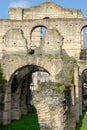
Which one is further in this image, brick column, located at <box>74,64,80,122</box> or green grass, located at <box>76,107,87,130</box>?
brick column, located at <box>74,64,80,122</box>

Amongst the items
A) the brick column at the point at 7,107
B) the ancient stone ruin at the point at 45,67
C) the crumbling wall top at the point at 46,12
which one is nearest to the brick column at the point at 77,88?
the ancient stone ruin at the point at 45,67

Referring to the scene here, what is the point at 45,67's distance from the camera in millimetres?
21922

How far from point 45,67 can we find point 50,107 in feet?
26.8

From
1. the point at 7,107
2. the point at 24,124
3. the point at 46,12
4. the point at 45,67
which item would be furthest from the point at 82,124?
the point at 46,12

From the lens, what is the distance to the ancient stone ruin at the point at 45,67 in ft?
46.4

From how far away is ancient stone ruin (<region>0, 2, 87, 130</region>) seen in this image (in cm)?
1414

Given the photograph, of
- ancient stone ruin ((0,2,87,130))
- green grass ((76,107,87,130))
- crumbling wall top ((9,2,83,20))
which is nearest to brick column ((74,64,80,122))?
ancient stone ruin ((0,2,87,130))

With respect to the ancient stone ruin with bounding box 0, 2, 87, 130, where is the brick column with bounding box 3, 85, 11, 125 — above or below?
below

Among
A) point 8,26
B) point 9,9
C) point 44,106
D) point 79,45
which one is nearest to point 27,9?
point 9,9

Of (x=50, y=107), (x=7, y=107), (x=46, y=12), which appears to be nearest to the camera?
(x=50, y=107)

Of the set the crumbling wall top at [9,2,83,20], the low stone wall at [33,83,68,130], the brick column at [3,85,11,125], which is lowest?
the brick column at [3,85,11,125]

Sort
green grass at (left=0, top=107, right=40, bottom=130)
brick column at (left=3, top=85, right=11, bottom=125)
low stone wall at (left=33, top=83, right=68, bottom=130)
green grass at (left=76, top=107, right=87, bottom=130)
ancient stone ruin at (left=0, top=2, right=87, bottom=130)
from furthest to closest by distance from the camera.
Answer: brick column at (left=3, top=85, right=11, bottom=125), green grass at (left=0, top=107, right=40, bottom=130), green grass at (left=76, top=107, right=87, bottom=130), ancient stone ruin at (left=0, top=2, right=87, bottom=130), low stone wall at (left=33, top=83, right=68, bottom=130)

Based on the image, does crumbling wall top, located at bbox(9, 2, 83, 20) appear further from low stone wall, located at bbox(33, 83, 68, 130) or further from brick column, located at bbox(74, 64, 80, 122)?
low stone wall, located at bbox(33, 83, 68, 130)

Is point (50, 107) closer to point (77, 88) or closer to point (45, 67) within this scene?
point (45, 67)
